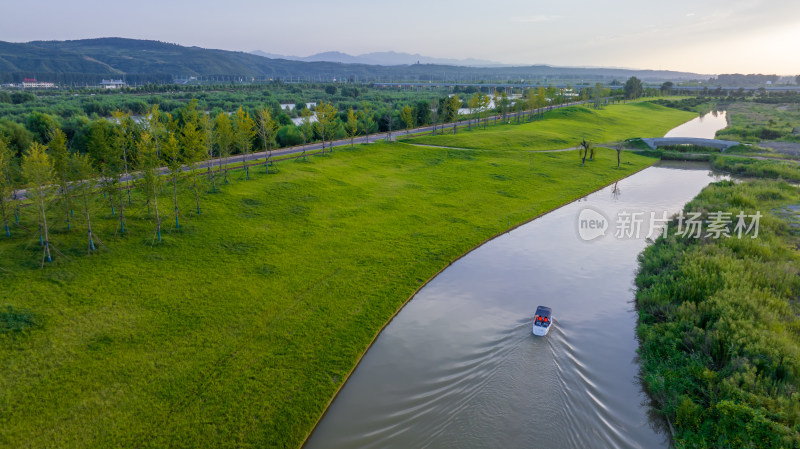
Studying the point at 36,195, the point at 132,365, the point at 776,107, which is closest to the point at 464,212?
the point at 132,365

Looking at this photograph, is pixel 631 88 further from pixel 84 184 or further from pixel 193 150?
pixel 84 184

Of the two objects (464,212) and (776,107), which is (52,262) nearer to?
(464,212)

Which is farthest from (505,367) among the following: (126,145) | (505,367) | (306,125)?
(306,125)

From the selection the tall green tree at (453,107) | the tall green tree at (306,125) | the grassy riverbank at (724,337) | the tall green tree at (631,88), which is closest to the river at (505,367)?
the grassy riverbank at (724,337)

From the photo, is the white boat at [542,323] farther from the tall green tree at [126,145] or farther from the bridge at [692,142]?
the bridge at [692,142]

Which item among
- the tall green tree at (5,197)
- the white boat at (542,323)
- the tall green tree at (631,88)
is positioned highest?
the tall green tree at (631,88)

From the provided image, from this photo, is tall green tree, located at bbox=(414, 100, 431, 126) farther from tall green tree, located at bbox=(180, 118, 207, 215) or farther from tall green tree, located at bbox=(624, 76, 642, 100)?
tall green tree, located at bbox=(624, 76, 642, 100)

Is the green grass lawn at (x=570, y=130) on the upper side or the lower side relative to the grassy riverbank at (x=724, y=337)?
upper

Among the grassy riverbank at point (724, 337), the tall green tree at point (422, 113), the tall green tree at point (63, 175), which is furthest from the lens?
the tall green tree at point (422, 113)
